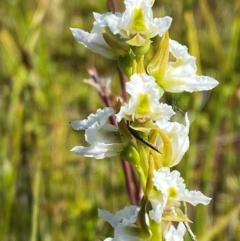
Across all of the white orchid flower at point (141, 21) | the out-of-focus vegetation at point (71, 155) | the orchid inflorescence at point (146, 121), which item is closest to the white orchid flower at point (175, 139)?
the orchid inflorescence at point (146, 121)

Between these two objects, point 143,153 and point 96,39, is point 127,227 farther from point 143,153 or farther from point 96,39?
point 96,39

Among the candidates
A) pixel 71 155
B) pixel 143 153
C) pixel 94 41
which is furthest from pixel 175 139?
pixel 71 155

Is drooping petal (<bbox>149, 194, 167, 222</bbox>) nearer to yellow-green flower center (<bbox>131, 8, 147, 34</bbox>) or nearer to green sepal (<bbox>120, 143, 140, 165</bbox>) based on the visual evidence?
green sepal (<bbox>120, 143, 140, 165</bbox>)

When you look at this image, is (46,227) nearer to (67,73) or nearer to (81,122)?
(81,122)

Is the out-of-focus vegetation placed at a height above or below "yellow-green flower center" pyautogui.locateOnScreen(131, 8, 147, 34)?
below

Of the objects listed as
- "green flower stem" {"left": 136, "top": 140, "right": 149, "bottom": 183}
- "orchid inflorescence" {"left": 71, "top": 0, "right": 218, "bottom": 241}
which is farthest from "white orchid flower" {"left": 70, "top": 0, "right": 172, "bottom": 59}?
"green flower stem" {"left": 136, "top": 140, "right": 149, "bottom": 183}
